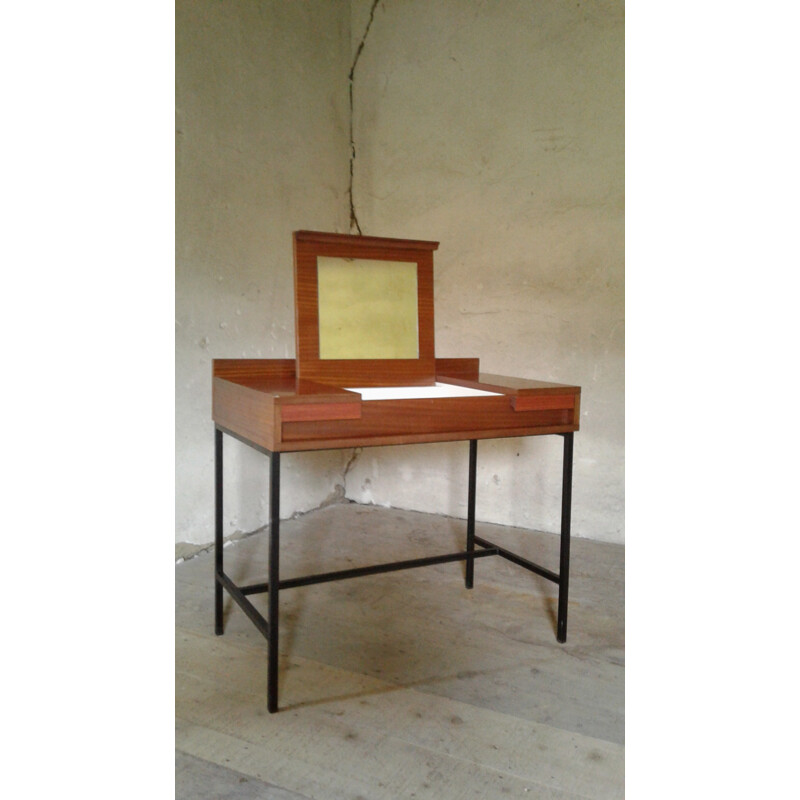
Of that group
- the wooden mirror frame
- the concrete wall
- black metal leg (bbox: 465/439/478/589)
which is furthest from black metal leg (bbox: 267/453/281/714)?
the concrete wall

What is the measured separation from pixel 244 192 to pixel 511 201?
1.30 m

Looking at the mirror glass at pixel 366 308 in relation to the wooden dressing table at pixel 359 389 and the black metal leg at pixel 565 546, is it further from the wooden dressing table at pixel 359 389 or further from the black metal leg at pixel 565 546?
the black metal leg at pixel 565 546

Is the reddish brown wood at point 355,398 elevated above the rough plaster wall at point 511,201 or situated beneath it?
situated beneath

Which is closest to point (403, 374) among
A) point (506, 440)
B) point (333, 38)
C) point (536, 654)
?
point (536, 654)

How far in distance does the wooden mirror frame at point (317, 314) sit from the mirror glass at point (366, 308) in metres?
0.02

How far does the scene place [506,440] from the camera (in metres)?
3.56

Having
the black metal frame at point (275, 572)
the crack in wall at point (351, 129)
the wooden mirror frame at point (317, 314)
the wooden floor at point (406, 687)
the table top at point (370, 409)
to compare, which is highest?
the crack in wall at point (351, 129)

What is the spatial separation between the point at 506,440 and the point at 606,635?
1.40 m

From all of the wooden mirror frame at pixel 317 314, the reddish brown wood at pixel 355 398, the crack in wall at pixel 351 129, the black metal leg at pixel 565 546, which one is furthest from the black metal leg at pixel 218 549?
the crack in wall at pixel 351 129

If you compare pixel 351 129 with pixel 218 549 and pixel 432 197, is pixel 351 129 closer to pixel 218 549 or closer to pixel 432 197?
pixel 432 197

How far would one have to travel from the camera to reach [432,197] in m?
3.65

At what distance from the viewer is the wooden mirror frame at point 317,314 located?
6.59ft

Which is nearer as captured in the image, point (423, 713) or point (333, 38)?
point (423, 713)
